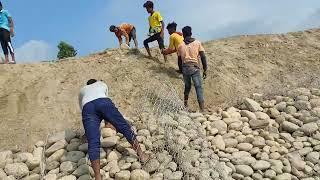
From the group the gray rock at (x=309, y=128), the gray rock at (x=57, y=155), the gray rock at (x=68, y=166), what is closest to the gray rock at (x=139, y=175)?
the gray rock at (x=68, y=166)

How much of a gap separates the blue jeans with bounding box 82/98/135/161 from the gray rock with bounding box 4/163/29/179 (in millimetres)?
1083

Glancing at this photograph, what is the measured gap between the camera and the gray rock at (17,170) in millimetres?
6844

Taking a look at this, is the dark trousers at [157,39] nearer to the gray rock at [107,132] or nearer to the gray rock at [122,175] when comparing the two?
the gray rock at [107,132]

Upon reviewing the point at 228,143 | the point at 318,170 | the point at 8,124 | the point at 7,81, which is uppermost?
the point at 7,81

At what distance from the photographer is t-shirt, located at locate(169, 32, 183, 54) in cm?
920

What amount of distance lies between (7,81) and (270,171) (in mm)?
4855

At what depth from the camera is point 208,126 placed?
25.6 feet

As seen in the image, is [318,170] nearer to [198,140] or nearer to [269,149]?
[269,149]

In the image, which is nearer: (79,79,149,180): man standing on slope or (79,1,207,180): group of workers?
(79,79,149,180): man standing on slope

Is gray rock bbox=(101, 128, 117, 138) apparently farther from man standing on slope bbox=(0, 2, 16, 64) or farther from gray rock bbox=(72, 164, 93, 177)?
man standing on slope bbox=(0, 2, 16, 64)

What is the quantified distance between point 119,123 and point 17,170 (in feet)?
4.88

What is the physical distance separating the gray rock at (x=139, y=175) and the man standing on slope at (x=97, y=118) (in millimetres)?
178

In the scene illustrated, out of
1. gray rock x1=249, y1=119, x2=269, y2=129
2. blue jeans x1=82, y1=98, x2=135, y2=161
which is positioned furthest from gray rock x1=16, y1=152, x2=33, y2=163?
gray rock x1=249, y1=119, x2=269, y2=129

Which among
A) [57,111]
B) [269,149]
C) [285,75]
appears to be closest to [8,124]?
[57,111]
